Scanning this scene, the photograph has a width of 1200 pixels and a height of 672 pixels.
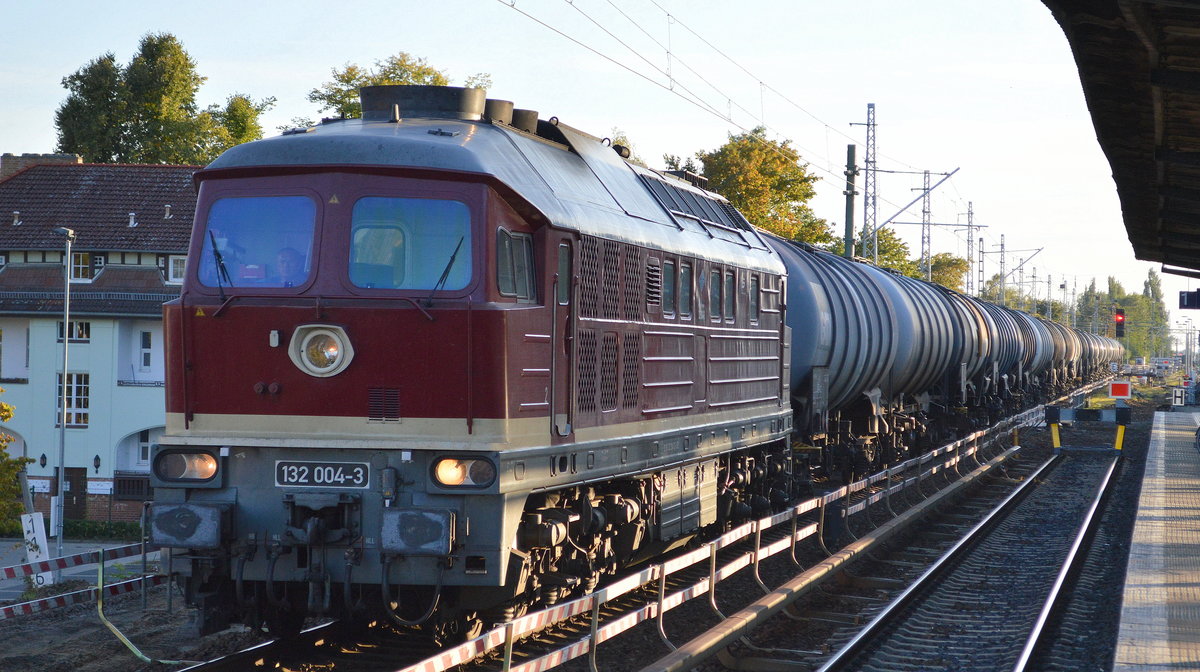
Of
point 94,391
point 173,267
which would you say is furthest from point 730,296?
point 94,391

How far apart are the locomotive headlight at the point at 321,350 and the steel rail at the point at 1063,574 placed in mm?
5529

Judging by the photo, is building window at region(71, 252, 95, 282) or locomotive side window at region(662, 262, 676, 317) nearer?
locomotive side window at region(662, 262, 676, 317)

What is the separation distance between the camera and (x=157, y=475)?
8.59 m

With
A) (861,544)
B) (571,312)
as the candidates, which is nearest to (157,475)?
(571,312)

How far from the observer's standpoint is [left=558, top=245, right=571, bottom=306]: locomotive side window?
9.34 m

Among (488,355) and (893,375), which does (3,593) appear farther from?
(893,375)

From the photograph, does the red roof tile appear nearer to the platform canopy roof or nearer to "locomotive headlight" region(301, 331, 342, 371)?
the platform canopy roof

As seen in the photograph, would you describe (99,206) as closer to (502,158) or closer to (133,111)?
(133,111)

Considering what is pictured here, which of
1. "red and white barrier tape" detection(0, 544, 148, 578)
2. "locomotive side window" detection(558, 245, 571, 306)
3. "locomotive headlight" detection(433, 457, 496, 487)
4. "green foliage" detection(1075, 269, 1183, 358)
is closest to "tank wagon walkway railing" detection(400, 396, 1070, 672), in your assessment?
"locomotive headlight" detection(433, 457, 496, 487)

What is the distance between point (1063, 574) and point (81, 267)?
132 feet

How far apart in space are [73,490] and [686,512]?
39.7m

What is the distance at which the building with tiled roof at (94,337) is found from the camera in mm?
45250

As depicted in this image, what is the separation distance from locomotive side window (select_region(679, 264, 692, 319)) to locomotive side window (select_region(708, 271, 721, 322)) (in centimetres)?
69

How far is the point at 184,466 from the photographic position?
28.2ft
